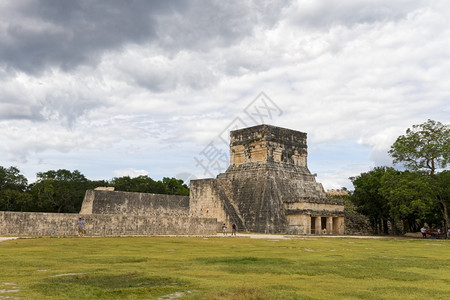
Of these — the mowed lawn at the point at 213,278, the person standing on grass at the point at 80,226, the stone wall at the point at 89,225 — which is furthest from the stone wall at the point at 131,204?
the mowed lawn at the point at 213,278

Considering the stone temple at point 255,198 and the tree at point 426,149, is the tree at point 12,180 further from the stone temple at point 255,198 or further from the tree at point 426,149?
the tree at point 426,149

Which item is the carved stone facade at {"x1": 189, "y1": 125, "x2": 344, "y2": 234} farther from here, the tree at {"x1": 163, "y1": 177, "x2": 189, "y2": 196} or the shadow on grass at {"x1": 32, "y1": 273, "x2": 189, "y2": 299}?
the tree at {"x1": 163, "y1": 177, "x2": 189, "y2": 196}

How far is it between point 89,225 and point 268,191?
465 inches

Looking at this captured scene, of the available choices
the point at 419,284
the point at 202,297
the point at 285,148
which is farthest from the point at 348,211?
the point at 202,297

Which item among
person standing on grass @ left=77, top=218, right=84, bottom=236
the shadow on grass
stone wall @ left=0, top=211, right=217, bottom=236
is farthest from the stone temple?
the shadow on grass

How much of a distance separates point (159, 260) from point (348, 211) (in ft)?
87.9

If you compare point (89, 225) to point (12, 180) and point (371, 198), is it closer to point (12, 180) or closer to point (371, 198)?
point (371, 198)

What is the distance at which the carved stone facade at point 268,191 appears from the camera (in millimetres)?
26031

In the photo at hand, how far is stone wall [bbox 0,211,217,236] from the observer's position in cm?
1748

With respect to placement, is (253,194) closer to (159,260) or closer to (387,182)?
(387,182)

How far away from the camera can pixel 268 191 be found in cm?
2695

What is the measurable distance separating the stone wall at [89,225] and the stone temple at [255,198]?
0.88 meters

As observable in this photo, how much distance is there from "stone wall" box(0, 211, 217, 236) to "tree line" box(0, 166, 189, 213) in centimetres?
2156

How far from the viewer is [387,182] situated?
2388 centimetres
